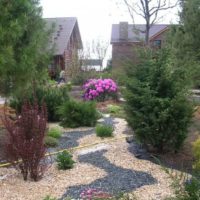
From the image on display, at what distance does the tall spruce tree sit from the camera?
7051 millimetres

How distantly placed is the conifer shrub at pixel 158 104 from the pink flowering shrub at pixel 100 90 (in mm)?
8407

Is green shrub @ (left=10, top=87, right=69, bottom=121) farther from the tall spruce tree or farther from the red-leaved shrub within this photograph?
the red-leaved shrub

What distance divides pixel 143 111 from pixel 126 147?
3.11 ft

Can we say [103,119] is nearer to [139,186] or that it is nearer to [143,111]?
[143,111]

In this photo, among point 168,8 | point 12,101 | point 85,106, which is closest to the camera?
point 85,106

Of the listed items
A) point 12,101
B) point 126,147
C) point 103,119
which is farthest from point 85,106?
point 126,147

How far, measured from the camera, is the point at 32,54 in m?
7.93

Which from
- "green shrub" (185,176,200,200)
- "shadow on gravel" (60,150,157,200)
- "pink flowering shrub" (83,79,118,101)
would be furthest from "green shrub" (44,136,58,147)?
"pink flowering shrub" (83,79,118,101)

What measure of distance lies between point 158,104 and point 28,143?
2194 mm

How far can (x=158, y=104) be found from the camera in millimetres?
6422

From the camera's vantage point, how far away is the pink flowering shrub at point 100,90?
50.2 ft

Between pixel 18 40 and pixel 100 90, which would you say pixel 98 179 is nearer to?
pixel 18 40

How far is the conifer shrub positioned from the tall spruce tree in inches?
82.6

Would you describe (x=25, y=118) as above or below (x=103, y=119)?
above
